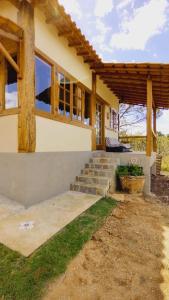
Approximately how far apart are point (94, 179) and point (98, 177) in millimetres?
136

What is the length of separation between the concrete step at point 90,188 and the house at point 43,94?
0.87 feet

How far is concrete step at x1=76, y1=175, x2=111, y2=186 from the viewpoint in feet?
19.6

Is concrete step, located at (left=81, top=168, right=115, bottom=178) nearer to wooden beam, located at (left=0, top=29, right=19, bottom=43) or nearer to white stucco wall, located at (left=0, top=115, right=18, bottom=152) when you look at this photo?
white stucco wall, located at (left=0, top=115, right=18, bottom=152)

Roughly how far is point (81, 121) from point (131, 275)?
535 cm

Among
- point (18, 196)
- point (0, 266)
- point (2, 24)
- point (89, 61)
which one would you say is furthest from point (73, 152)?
point (0, 266)

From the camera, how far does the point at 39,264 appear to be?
2582 millimetres

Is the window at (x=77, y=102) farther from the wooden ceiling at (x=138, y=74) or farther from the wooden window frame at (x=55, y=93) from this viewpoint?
the wooden ceiling at (x=138, y=74)

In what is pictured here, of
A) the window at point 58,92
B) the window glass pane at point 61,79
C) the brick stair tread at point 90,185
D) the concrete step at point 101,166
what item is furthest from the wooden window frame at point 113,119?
the brick stair tread at point 90,185

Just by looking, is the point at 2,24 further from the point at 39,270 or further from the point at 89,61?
the point at 39,270

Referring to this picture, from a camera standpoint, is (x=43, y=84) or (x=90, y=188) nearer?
(x=43, y=84)

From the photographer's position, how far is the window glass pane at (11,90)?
4805 mm

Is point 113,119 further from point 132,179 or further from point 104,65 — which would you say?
point 132,179

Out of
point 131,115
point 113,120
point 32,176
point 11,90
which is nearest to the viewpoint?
point 32,176

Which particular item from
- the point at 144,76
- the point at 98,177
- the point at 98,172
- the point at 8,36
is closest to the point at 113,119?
the point at 144,76
